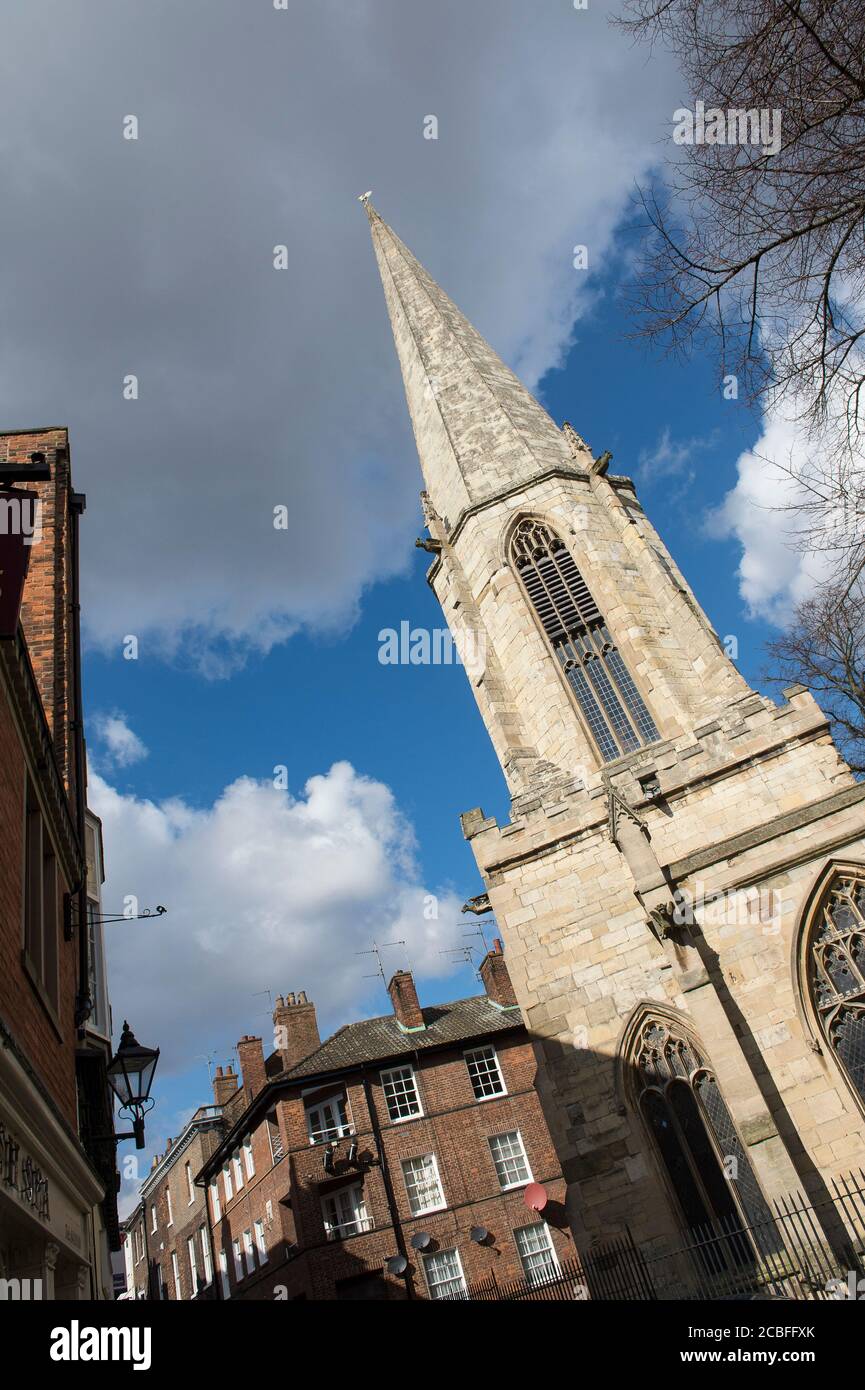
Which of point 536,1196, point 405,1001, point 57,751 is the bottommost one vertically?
point 536,1196

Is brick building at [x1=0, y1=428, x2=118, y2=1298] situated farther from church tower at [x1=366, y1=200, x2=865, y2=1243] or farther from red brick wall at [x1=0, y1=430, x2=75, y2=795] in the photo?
church tower at [x1=366, y1=200, x2=865, y2=1243]

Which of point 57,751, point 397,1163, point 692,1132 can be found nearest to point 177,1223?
point 397,1163

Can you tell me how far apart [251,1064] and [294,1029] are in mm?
2337

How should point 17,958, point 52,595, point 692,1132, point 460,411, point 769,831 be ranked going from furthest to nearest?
point 460,411, point 769,831, point 692,1132, point 52,595, point 17,958

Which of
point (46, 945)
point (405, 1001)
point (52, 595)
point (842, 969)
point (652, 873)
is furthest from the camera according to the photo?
point (405, 1001)

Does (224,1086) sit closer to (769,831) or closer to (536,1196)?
(536,1196)

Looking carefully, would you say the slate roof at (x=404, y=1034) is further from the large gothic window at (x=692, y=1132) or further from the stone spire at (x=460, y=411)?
the stone spire at (x=460, y=411)

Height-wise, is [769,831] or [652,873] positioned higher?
[769,831]

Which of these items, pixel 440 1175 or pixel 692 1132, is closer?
→ pixel 692 1132

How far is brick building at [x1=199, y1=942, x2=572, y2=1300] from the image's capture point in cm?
2253

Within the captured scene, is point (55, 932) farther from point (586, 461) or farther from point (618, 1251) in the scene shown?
point (586, 461)

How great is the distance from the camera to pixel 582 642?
17.9 metres

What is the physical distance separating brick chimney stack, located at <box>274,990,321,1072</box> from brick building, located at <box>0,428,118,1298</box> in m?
16.6

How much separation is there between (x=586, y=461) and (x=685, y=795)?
32.9 ft
